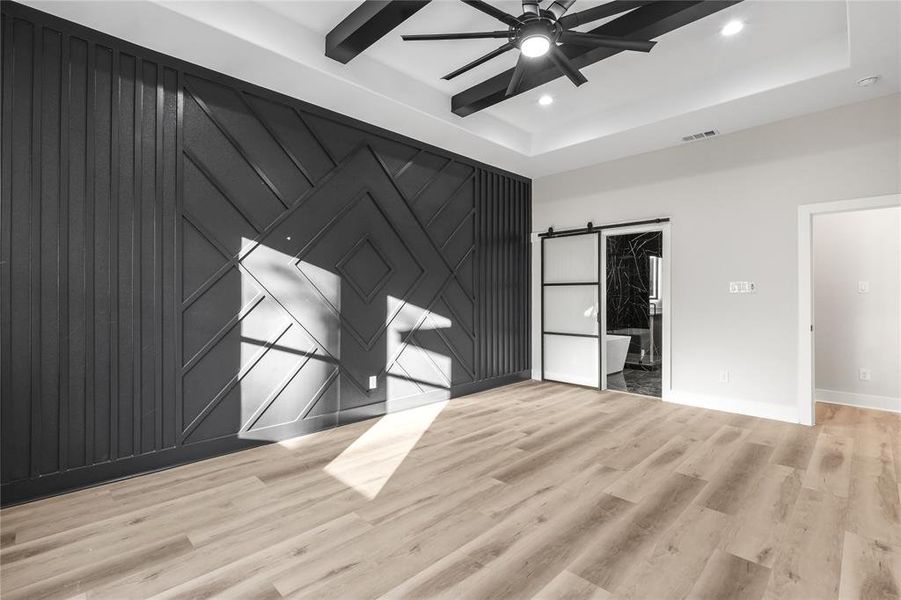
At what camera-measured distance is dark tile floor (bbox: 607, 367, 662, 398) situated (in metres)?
5.59

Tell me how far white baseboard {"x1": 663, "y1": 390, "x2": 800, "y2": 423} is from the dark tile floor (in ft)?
1.32

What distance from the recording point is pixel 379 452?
3.31m

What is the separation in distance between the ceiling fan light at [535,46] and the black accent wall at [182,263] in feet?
6.43

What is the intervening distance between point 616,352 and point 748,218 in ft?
9.26

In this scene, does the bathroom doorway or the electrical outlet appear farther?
the bathroom doorway

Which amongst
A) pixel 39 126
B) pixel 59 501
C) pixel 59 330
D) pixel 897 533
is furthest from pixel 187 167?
pixel 897 533

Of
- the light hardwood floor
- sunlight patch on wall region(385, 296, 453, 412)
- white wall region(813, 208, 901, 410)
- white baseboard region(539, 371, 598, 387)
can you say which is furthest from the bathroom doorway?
the light hardwood floor

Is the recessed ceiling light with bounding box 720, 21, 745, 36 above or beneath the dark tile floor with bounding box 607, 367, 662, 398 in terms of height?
above

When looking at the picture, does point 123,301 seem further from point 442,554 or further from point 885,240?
point 885,240

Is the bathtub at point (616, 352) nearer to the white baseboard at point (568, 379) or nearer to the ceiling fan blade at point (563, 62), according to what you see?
the white baseboard at point (568, 379)

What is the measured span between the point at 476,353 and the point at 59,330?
3.93m

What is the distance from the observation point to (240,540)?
6.90 ft

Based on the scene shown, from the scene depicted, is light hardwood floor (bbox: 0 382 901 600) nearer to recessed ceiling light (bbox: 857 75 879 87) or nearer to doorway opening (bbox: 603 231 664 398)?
recessed ceiling light (bbox: 857 75 879 87)

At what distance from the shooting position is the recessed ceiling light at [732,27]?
315 cm
